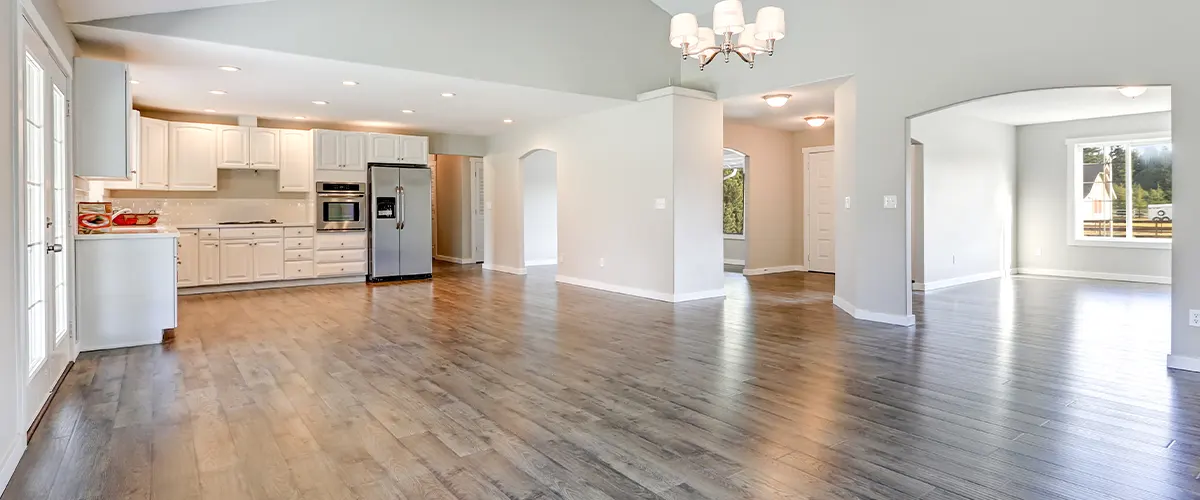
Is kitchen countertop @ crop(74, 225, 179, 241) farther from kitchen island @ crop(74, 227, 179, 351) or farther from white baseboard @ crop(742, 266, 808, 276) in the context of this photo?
white baseboard @ crop(742, 266, 808, 276)

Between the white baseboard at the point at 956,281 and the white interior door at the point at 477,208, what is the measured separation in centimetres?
721

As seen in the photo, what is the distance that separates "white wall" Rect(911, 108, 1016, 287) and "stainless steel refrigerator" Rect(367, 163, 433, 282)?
6.40 metres

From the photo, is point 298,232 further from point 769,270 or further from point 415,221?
point 769,270

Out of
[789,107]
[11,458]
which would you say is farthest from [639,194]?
[11,458]

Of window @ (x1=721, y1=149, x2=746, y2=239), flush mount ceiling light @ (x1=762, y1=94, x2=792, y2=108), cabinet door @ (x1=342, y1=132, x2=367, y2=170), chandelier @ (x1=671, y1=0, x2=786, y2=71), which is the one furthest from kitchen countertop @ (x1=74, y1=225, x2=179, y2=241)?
window @ (x1=721, y1=149, x2=746, y2=239)

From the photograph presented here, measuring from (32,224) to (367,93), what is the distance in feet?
12.5

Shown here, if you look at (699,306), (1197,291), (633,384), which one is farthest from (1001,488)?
(699,306)

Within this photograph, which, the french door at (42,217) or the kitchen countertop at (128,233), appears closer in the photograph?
the french door at (42,217)

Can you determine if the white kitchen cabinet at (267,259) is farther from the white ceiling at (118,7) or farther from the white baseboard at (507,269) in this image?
the white ceiling at (118,7)

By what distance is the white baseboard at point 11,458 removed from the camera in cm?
227

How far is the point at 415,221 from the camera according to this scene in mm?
9164

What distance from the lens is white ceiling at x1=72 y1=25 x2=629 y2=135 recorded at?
199 inches

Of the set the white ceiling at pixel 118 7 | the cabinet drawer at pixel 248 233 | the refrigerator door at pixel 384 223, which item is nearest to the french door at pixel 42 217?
the white ceiling at pixel 118 7

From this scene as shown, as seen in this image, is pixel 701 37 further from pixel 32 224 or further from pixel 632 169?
pixel 32 224
